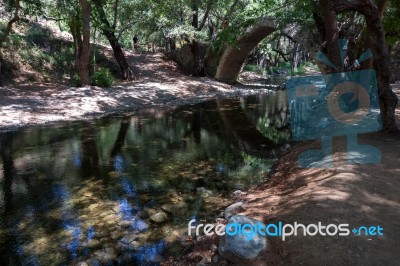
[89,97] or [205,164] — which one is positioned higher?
[89,97]

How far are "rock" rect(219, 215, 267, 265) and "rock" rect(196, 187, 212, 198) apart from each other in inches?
Answer: 73.7

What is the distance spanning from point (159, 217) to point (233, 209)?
1006mm

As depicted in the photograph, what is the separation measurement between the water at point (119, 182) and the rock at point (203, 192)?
0.04 metres

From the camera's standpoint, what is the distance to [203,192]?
17.4 ft

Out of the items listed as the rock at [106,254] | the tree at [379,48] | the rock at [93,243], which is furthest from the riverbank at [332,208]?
the rock at [93,243]

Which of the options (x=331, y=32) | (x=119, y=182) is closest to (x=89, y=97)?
(x=119, y=182)

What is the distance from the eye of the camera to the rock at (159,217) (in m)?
4.40

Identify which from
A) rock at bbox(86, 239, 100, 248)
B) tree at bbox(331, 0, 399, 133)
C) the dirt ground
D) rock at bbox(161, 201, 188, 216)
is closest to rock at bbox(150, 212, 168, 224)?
rock at bbox(161, 201, 188, 216)

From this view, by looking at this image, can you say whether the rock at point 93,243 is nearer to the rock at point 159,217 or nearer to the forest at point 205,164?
the forest at point 205,164

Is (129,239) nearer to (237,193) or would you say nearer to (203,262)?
(203,262)

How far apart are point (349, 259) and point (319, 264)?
0.27m

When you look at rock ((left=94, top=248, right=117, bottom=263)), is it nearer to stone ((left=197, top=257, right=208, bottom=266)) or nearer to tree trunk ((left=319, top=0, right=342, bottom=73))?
stone ((left=197, top=257, right=208, bottom=266))

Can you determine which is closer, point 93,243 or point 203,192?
point 93,243

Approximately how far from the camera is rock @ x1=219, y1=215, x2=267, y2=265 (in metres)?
3.11
